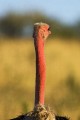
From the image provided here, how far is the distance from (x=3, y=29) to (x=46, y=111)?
2842cm

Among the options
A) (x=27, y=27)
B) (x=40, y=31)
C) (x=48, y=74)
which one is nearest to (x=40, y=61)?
(x=40, y=31)

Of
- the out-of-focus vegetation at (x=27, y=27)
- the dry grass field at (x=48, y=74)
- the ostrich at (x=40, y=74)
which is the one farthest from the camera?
the out-of-focus vegetation at (x=27, y=27)

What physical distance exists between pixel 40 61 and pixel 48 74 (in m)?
16.0

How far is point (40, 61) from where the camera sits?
475 cm

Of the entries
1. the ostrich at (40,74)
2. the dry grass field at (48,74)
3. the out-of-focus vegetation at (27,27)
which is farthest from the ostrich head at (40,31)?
the out-of-focus vegetation at (27,27)

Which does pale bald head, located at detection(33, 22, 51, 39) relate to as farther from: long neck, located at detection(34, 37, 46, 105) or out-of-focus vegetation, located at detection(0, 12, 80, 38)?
out-of-focus vegetation, located at detection(0, 12, 80, 38)

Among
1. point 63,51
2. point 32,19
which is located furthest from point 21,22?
point 63,51

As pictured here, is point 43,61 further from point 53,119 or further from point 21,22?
point 21,22

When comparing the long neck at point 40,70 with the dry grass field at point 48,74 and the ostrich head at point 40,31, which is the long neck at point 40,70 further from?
the dry grass field at point 48,74

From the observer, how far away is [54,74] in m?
20.7

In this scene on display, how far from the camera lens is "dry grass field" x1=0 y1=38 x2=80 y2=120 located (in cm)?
1115

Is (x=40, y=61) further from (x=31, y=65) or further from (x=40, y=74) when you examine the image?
(x=31, y=65)

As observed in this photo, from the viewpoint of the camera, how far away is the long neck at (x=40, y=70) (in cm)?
475

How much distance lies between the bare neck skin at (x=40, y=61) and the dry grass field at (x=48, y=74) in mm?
4140
